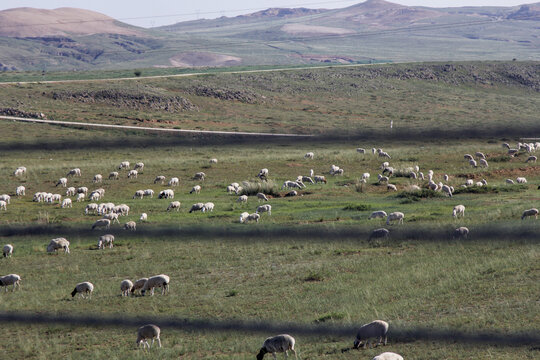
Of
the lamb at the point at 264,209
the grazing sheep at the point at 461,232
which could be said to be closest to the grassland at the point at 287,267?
the grazing sheep at the point at 461,232

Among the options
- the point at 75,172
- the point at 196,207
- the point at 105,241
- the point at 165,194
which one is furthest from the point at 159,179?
the point at 105,241

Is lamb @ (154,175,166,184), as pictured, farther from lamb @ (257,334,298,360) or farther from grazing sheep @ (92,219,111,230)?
lamb @ (257,334,298,360)

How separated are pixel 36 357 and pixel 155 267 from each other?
8539mm

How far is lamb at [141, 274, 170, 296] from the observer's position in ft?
59.7

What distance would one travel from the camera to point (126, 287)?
18.2 m

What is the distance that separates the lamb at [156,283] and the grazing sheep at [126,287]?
34 centimetres

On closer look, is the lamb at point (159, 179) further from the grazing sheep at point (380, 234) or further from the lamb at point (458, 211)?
the grazing sheep at point (380, 234)

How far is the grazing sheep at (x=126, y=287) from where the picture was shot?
59.5 ft

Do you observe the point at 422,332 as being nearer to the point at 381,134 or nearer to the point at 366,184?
the point at 381,134

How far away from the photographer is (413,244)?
23.4 meters

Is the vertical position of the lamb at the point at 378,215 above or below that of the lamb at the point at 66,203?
above

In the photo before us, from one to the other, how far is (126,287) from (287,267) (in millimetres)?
5151

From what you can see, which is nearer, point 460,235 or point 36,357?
point 36,357

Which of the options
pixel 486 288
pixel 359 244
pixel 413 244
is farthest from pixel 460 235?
pixel 486 288
